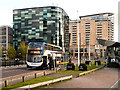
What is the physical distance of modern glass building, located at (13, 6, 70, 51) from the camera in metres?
91.9

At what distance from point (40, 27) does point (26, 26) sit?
9.09 meters

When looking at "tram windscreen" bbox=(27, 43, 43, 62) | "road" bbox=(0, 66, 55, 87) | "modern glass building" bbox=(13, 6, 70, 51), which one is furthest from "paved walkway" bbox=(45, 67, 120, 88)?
"modern glass building" bbox=(13, 6, 70, 51)

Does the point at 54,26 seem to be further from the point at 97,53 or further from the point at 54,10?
the point at 97,53

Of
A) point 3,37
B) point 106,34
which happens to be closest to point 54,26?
point 3,37

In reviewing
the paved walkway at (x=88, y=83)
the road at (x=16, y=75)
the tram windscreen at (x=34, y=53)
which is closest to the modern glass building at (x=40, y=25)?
the tram windscreen at (x=34, y=53)

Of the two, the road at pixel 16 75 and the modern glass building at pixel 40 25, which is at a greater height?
the modern glass building at pixel 40 25

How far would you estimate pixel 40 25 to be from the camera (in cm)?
9394

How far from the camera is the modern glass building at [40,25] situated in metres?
91.9

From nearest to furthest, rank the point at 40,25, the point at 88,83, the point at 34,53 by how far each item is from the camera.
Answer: the point at 88,83
the point at 34,53
the point at 40,25

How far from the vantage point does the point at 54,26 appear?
91.9 meters

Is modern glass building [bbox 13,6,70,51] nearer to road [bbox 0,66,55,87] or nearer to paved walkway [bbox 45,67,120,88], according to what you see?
road [bbox 0,66,55,87]

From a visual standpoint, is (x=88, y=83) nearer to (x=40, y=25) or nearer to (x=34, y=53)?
(x=34, y=53)

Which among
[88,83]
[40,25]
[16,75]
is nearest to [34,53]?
[16,75]

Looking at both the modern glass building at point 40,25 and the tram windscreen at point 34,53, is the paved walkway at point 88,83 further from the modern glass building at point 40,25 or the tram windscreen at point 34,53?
the modern glass building at point 40,25
